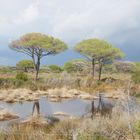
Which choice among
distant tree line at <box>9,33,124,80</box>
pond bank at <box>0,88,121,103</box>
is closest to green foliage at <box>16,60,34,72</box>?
distant tree line at <box>9,33,124,80</box>

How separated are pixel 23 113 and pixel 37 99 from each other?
820 centimetres

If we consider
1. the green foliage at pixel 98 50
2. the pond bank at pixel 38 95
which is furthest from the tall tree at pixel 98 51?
the pond bank at pixel 38 95

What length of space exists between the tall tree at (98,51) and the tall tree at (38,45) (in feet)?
8.23

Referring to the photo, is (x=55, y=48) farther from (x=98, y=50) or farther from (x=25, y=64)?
(x=25, y=64)

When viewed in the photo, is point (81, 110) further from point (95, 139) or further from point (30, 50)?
point (30, 50)

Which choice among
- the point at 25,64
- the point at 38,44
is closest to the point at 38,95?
the point at 38,44

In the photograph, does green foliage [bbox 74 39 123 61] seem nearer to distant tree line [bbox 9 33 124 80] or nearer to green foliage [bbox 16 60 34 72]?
distant tree line [bbox 9 33 124 80]

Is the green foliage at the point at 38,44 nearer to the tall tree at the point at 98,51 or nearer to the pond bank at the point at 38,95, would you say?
the tall tree at the point at 98,51

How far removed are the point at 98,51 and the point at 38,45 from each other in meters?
7.38

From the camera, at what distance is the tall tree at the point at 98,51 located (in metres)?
47.4

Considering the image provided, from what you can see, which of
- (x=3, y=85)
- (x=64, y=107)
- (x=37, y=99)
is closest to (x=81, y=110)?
(x=64, y=107)

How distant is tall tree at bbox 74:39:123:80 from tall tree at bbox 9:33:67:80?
2.51 m

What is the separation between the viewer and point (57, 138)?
453 inches

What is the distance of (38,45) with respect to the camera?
46750mm
